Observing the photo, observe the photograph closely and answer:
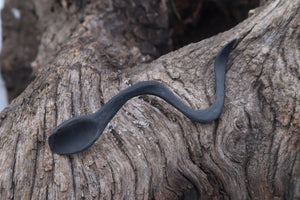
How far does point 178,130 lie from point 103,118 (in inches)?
10.8

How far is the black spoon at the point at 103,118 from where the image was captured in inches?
34.4

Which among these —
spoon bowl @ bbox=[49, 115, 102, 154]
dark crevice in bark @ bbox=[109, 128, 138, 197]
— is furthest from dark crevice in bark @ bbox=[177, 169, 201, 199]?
spoon bowl @ bbox=[49, 115, 102, 154]

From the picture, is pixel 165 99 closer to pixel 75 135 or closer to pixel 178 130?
pixel 178 130

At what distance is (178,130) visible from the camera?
945 mm

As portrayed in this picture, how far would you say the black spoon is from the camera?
873 millimetres

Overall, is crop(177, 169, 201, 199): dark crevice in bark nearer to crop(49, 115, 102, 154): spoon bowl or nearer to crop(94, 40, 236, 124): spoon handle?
crop(94, 40, 236, 124): spoon handle

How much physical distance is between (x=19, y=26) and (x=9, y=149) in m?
1.30

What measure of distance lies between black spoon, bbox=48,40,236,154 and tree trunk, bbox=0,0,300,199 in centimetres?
4

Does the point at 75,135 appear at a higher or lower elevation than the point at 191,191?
higher

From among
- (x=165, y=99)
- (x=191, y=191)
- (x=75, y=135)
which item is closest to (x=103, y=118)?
(x=75, y=135)

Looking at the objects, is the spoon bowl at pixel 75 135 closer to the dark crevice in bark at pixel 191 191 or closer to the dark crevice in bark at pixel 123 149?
the dark crevice in bark at pixel 123 149

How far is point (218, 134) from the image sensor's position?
0.93 metres

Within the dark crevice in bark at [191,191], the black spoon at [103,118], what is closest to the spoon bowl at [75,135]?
the black spoon at [103,118]

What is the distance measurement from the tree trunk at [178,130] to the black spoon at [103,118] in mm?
35
